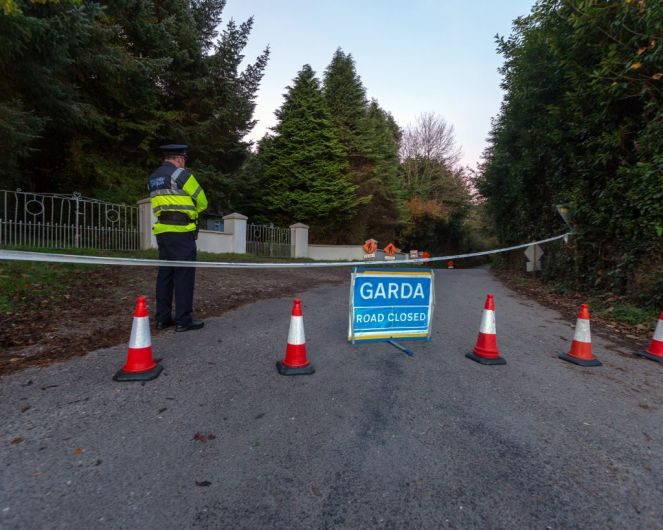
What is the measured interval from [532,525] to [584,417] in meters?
1.44

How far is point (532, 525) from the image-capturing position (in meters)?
1.58

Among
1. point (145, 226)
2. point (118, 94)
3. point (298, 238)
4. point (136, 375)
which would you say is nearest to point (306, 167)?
point (298, 238)

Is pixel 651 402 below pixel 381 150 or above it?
below

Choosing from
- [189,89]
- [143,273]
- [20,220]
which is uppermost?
[189,89]

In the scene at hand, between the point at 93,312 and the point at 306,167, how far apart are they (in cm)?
1708

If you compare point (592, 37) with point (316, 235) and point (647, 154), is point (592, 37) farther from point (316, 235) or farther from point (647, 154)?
point (316, 235)

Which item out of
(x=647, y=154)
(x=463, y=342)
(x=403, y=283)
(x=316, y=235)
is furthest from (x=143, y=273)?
(x=316, y=235)

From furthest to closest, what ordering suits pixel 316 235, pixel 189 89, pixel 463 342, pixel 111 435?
pixel 316 235
pixel 189 89
pixel 463 342
pixel 111 435

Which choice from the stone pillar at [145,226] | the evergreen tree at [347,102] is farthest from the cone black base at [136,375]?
the evergreen tree at [347,102]

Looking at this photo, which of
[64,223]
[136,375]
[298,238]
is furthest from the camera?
[298,238]

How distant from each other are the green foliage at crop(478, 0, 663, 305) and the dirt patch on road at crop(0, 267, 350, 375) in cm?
699

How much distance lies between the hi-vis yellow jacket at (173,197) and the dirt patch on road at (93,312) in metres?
1.40

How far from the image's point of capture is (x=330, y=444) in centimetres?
214

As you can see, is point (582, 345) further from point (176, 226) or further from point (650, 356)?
point (176, 226)
